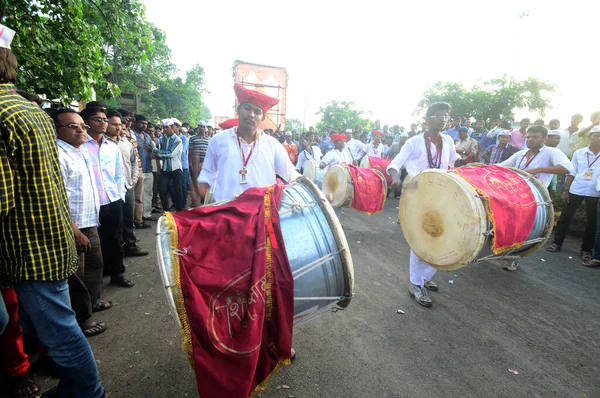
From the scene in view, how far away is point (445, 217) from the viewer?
9.23 feet

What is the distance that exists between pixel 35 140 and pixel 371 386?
101 inches

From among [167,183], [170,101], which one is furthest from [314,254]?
[170,101]

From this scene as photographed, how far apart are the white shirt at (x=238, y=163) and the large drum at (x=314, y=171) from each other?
→ 13.3 ft

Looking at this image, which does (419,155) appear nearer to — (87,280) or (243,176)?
(243,176)

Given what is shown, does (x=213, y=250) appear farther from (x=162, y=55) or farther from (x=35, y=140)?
(x=162, y=55)

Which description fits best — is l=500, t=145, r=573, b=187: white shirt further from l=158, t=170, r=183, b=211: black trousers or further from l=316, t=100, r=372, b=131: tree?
l=316, t=100, r=372, b=131: tree

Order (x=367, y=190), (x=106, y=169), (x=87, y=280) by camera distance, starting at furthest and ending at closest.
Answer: (x=367, y=190) → (x=106, y=169) → (x=87, y=280)

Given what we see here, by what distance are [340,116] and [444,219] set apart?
43.1m

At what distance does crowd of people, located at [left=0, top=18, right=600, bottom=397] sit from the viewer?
1.49 meters

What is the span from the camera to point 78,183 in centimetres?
259

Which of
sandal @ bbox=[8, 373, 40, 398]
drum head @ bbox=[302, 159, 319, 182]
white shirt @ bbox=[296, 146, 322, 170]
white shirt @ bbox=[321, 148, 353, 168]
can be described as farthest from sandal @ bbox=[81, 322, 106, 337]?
white shirt @ bbox=[296, 146, 322, 170]

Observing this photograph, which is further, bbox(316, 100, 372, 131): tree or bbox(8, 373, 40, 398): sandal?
bbox(316, 100, 372, 131): tree

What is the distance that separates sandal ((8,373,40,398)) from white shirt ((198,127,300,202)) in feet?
6.20

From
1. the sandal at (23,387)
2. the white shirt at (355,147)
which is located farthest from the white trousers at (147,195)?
the white shirt at (355,147)
